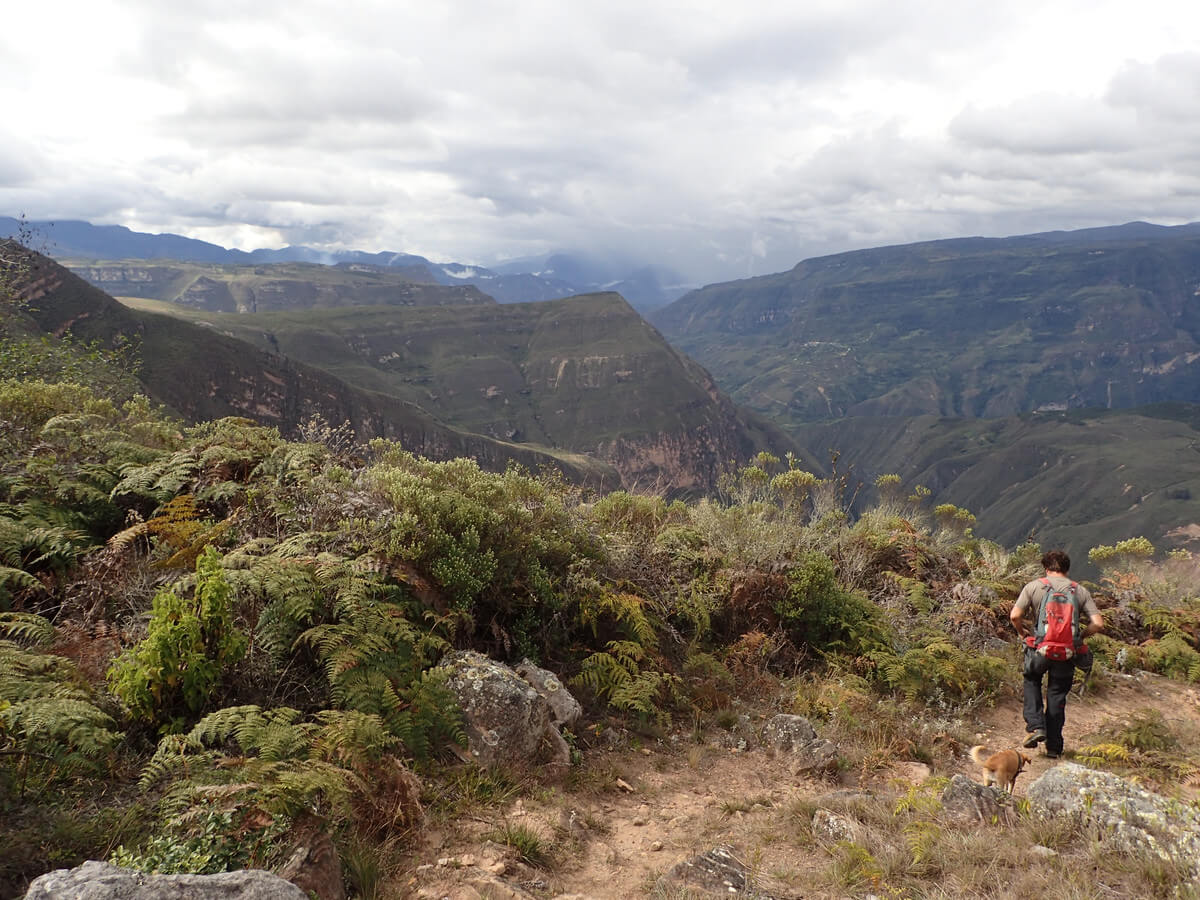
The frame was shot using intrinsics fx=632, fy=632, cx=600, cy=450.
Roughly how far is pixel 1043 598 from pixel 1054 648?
537 millimetres

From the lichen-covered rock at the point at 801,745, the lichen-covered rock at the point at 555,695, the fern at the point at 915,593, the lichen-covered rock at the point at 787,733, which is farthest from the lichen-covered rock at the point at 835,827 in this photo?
the fern at the point at 915,593

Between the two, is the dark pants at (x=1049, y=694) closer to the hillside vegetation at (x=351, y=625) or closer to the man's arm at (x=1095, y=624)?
the man's arm at (x=1095, y=624)

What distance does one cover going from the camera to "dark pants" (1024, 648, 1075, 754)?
6102 mm

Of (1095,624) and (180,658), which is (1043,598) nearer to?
(1095,624)

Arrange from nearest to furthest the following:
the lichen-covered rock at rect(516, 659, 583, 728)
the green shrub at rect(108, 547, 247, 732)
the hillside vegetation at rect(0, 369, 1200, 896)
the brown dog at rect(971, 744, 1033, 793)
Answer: the hillside vegetation at rect(0, 369, 1200, 896)
the green shrub at rect(108, 547, 247, 732)
the brown dog at rect(971, 744, 1033, 793)
the lichen-covered rock at rect(516, 659, 583, 728)

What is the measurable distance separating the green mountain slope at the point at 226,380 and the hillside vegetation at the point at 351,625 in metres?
56.7

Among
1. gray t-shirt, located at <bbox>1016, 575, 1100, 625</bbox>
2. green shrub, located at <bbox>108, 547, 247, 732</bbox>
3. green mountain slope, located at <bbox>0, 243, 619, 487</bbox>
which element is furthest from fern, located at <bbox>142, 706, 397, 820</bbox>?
green mountain slope, located at <bbox>0, 243, 619, 487</bbox>

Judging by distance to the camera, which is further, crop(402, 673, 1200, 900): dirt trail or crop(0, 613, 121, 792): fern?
crop(402, 673, 1200, 900): dirt trail

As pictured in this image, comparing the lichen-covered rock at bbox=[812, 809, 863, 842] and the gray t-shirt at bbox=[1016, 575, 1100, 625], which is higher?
the gray t-shirt at bbox=[1016, 575, 1100, 625]

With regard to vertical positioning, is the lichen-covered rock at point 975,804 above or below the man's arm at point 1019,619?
below

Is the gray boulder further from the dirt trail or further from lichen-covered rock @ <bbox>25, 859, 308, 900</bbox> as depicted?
lichen-covered rock @ <bbox>25, 859, 308, 900</bbox>

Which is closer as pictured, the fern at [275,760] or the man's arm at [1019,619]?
→ the fern at [275,760]

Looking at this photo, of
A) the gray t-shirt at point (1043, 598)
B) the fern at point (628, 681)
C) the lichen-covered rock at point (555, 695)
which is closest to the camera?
the lichen-covered rock at point (555, 695)

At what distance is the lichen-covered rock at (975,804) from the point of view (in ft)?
14.2
